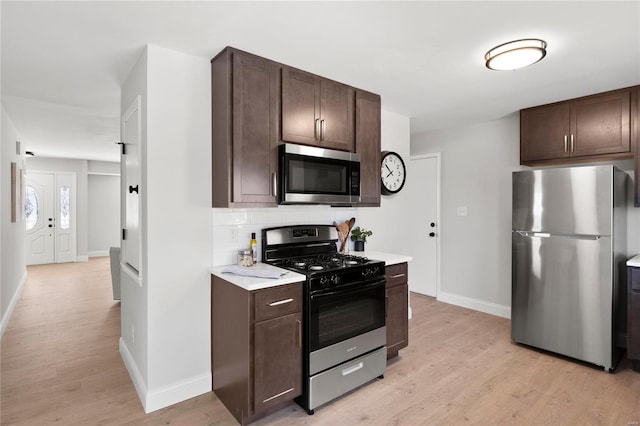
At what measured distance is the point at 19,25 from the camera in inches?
80.4

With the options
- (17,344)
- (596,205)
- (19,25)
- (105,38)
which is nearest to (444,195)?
(596,205)

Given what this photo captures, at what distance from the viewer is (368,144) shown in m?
3.21

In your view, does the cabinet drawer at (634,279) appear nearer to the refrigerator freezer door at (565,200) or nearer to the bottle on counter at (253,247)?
the refrigerator freezer door at (565,200)

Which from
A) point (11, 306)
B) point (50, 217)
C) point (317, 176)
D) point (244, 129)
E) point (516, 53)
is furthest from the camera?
point (50, 217)

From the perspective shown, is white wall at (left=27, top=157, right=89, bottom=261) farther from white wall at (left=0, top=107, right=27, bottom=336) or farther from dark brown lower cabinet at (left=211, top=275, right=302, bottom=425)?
dark brown lower cabinet at (left=211, top=275, right=302, bottom=425)

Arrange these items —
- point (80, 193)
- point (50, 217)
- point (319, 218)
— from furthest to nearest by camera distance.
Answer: point (80, 193) < point (50, 217) < point (319, 218)

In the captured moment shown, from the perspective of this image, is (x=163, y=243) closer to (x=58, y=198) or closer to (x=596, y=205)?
(x=596, y=205)

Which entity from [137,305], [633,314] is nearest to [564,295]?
[633,314]

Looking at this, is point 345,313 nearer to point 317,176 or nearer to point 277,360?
point 277,360

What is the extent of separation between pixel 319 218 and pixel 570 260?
226cm

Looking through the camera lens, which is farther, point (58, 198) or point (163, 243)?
point (58, 198)

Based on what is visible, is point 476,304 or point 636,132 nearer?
point 636,132

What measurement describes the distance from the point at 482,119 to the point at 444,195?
1.11 m

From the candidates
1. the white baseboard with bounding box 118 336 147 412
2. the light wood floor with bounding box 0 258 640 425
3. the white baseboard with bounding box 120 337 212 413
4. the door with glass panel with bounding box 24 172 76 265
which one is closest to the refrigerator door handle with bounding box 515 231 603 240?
the light wood floor with bounding box 0 258 640 425
